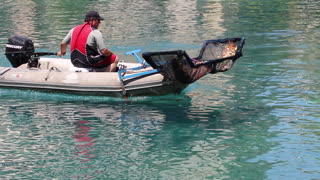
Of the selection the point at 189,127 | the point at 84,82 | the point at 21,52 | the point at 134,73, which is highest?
the point at 21,52

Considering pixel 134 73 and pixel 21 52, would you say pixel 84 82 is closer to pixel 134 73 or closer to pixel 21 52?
pixel 134 73

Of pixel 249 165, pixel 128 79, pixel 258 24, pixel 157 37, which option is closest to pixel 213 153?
pixel 249 165

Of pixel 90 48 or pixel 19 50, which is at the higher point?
pixel 90 48

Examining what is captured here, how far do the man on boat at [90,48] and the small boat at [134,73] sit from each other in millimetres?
206

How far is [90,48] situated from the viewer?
12.4 metres

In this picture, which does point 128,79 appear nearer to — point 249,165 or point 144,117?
point 144,117

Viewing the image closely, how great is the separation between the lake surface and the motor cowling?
2.97 ft

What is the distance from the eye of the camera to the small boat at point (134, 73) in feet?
37.0

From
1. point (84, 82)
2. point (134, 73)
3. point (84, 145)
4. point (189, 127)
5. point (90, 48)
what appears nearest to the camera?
point (84, 145)

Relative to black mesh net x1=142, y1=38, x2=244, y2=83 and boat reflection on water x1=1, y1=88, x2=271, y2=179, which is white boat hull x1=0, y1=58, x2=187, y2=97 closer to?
boat reflection on water x1=1, y1=88, x2=271, y2=179

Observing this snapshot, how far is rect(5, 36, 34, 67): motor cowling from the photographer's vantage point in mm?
13539

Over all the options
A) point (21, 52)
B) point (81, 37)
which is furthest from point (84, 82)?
point (21, 52)

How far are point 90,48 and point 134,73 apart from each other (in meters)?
1.06

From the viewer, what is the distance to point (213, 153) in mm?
9070
